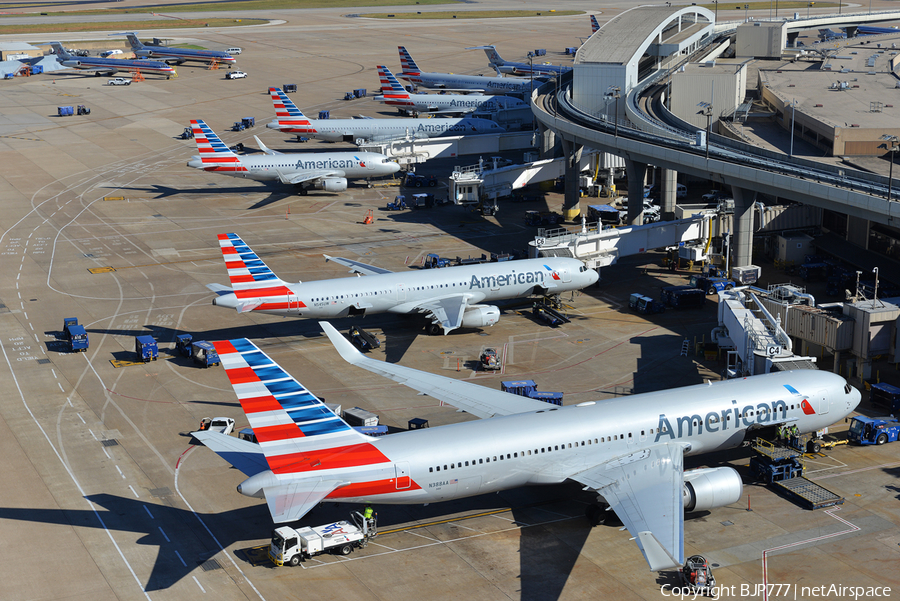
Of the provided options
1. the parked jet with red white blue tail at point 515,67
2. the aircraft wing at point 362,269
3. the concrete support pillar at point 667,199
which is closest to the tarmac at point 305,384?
the aircraft wing at point 362,269

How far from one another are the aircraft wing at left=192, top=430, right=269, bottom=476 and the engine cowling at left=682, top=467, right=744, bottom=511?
19.2 metres

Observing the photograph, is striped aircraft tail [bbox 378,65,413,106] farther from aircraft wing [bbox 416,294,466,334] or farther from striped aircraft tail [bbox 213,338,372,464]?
striped aircraft tail [bbox 213,338,372,464]

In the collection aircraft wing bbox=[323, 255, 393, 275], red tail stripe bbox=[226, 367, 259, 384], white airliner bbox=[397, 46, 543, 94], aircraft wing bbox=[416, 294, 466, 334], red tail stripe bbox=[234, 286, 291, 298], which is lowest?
aircraft wing bbox=[416, 294, 466, 334]

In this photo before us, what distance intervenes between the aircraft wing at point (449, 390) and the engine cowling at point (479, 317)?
17530mm

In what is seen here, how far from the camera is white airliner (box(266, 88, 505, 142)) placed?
129250 mm

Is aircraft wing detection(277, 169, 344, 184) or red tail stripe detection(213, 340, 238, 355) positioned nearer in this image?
red tail stripe detection(213, 340, 238, 355)

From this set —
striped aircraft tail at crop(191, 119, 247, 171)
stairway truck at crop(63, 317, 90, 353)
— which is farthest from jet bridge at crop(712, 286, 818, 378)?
striped aircraft tail at crop(191, 119, 247, 171)

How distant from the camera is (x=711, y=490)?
43.2m

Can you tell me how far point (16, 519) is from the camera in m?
44.9

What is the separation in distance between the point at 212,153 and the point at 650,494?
7942cm

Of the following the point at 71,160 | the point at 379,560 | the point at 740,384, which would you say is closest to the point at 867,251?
the point at 740,384

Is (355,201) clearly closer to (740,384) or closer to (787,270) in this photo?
(787,270)

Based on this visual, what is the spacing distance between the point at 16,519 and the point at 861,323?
49.5 meters

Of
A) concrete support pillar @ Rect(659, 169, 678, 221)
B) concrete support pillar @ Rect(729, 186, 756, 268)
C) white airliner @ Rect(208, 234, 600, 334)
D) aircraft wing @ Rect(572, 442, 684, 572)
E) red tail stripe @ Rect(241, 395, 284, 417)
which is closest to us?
aircraft wing @ Rect(572, 442, 684, 572)
